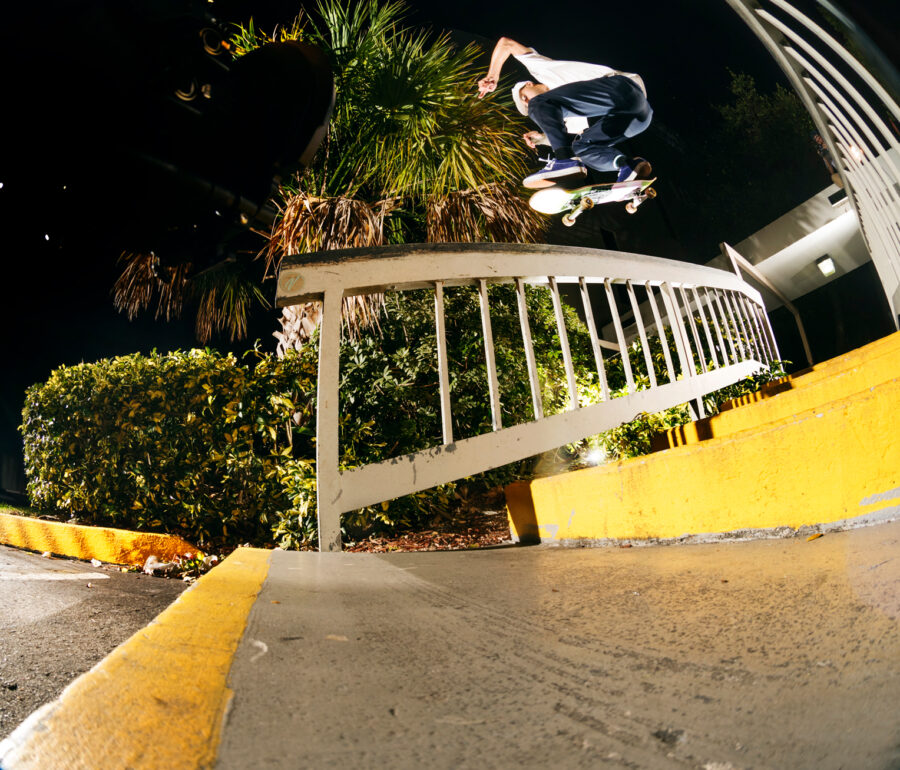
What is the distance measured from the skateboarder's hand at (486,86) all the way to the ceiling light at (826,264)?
744 cm

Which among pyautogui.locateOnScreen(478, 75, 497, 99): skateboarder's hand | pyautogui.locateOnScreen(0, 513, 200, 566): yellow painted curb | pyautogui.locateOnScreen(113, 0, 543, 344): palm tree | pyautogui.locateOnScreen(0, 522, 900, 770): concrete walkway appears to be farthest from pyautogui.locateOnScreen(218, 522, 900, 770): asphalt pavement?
pyautogui.locateOnScreen(478, 75, 497, 99): skateboarder's hand

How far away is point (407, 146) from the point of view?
15.9ft

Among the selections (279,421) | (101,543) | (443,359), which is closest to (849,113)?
(443,359)

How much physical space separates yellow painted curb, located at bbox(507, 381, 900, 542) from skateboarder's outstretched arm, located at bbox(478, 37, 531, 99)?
5.24 metres

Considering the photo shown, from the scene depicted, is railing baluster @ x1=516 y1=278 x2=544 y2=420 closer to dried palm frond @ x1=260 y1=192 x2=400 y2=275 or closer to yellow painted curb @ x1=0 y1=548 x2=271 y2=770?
yellow painted curb @ x1=0 y1=548 x2=271 y2=770

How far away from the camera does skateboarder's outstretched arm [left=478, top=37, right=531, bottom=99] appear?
17.9 ft

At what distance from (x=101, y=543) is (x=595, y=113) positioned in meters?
7.69

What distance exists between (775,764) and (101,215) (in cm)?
389

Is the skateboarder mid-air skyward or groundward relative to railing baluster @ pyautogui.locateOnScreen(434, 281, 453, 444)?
skyward

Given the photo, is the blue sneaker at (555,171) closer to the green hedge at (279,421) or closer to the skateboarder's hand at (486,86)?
the skateboarder's hand at (486,86)

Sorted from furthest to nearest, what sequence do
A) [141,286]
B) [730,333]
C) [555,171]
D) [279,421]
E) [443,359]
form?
[555,171]
[141,286]
[730,333]
[279,421]
[443,359]

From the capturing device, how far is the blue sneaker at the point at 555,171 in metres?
5.95

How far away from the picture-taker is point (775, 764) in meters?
0.49

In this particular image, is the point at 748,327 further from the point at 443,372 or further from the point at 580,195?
the point at 443,372
